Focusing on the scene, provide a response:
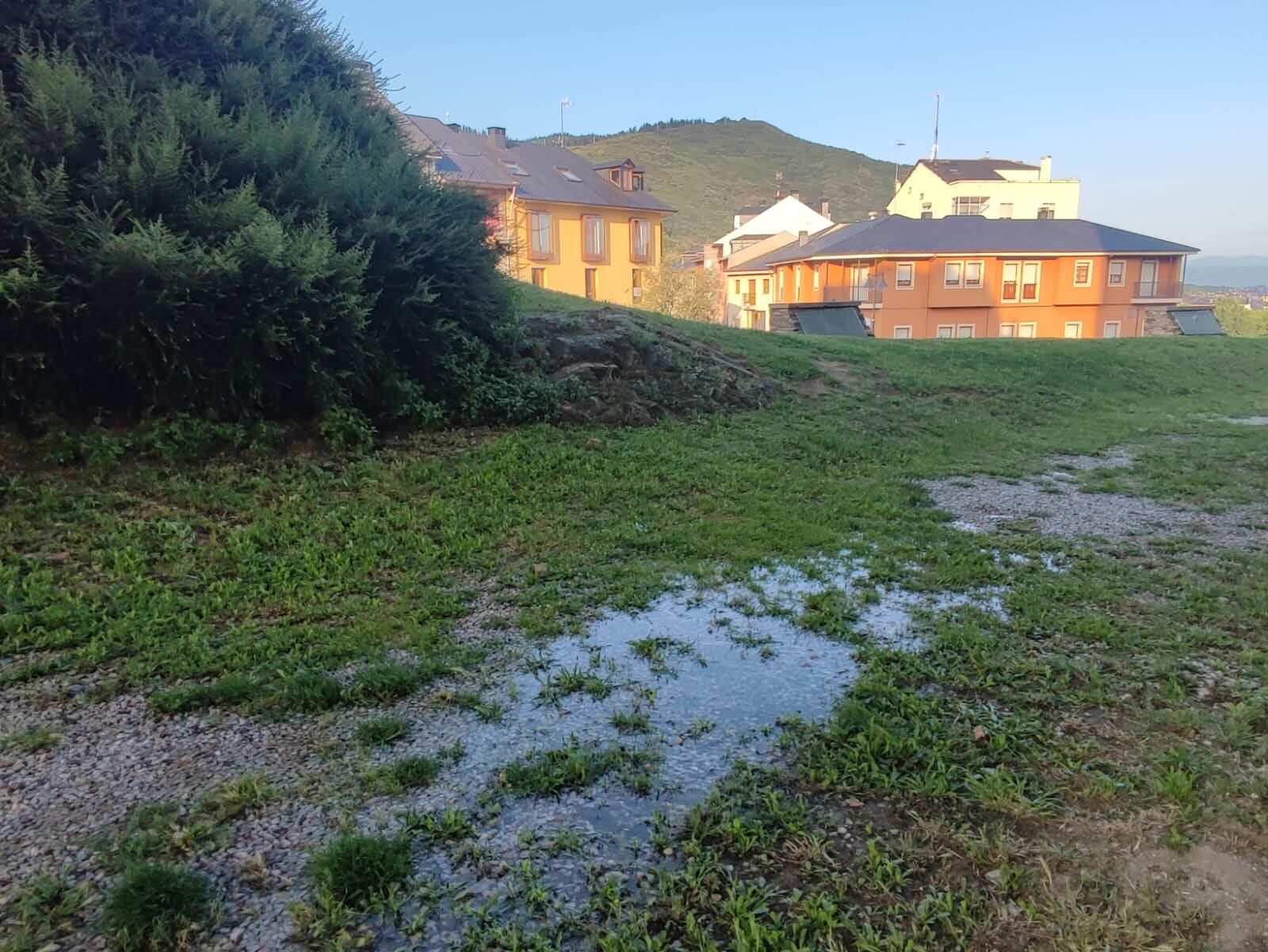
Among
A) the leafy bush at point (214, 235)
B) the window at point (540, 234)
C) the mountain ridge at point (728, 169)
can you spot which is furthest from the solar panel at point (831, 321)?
the mountain ridge at point (728, 169)

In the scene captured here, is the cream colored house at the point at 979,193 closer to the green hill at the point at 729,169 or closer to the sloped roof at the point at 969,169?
the sloped roof at the point at 969,169

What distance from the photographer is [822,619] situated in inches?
167

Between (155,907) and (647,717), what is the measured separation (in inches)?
69.5

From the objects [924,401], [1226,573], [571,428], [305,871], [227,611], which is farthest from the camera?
[924,401]

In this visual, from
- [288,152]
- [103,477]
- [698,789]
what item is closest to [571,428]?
[288,152]

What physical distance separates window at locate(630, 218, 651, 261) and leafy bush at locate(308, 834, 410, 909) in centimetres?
3376

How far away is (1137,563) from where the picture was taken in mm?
5188

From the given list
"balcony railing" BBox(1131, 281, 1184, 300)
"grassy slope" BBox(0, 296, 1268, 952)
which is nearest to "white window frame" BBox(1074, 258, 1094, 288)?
"balcony railing" BBox(1131, 281, 1184, 300)

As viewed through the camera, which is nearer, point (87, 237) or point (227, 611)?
point (227, 611)

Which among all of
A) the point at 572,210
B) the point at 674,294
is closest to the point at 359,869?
the point at 572,210

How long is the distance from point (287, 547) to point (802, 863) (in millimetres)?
3737

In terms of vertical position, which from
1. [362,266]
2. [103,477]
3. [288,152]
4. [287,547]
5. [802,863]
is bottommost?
[802,863]

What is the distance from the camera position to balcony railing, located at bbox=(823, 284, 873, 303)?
33.4 m

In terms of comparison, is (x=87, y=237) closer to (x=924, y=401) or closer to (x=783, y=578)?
(x=783, y=578)
